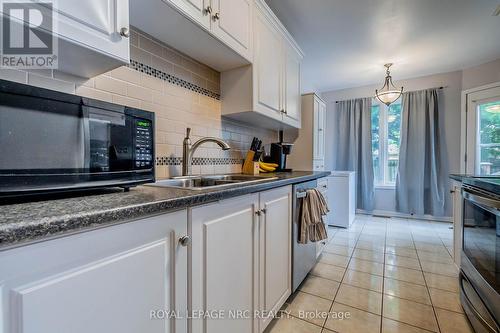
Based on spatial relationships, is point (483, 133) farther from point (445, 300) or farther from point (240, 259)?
point (240, 259)

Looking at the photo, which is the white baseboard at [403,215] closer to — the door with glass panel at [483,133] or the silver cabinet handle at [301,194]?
the door with glass panel at [483,133]

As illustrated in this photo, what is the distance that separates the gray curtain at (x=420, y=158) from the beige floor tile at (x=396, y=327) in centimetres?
312

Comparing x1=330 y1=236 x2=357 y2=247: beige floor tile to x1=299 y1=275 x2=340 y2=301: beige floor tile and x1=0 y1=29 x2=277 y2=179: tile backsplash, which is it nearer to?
x1=299 y1=275 x2=340 y2=301: beige floor tile

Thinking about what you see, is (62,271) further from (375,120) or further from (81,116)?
(375,120)

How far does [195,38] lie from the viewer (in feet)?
4.42

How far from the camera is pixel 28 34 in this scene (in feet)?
2.35

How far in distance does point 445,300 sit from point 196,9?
249 centimetres

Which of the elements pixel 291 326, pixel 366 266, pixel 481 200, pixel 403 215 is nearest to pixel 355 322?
pixel 291 326

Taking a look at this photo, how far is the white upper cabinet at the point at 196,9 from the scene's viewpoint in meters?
1.09

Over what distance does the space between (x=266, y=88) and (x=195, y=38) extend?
0.72 m

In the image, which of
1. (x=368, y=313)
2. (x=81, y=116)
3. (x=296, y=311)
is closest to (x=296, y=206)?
(x=296, y=311)

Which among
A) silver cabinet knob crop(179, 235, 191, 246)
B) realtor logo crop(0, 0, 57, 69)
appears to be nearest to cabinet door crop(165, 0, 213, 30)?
realtor logo crop(0, 0, 57, 69)

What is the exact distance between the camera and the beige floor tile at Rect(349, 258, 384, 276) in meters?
2.10

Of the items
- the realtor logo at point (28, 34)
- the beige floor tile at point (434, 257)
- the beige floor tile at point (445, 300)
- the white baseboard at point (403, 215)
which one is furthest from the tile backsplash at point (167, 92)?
the white baseboard at point (403, 215)
